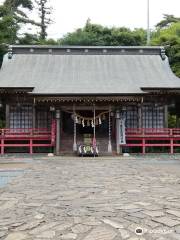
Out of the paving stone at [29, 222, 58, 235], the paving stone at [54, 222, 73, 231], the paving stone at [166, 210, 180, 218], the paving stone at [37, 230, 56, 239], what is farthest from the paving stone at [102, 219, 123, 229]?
Answer: the paving stone at [166, 210, 180, 218]

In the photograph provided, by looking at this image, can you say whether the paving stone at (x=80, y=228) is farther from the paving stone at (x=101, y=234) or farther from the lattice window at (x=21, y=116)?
the lattice window at (x=21, y=116)

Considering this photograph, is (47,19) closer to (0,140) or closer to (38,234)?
(0,140)

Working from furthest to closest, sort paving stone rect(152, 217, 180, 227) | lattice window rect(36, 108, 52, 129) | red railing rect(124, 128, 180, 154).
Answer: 1. lattice window rect(36, 108, 52, 129)
2. red railing rect(124, 128, 180, 154)
3. paving stone rect(152, 217, 180, 227)

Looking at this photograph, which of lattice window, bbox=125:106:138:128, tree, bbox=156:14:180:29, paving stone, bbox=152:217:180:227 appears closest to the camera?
paving stone, bbox=152:217:180:227

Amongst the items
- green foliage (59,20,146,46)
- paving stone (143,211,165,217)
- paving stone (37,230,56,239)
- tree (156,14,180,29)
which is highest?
tree (156,14,180,29)

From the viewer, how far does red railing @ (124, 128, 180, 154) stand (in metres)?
20.0

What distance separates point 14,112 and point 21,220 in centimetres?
1720

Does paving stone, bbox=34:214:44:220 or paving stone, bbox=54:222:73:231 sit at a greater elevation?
paving stone, bbox=34:214:44:220

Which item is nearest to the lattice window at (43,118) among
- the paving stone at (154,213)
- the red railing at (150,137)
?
the red railing at (150,137)

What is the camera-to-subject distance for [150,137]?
20.0m

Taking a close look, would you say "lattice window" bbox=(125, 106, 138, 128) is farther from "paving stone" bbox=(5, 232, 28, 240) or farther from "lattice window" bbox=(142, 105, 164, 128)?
"paving stone" bbox=(5, 232, 28, 240)

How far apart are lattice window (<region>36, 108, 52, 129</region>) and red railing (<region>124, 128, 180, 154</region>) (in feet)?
17.4

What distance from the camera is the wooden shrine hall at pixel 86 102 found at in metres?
19.5

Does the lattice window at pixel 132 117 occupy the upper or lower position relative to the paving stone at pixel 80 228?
upper
